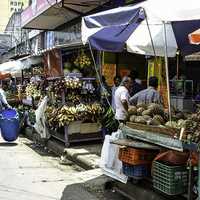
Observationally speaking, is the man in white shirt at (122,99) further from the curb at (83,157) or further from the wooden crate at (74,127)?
the wooden crate at (74,127)

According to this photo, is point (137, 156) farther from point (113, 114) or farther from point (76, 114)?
point (76, 114)

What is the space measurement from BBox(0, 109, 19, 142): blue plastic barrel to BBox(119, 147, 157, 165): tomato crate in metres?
7.45

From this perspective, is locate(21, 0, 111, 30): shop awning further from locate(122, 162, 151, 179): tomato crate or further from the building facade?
the building facade

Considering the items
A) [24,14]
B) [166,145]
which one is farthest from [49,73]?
[24,14]

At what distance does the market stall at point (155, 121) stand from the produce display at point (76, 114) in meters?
3.57

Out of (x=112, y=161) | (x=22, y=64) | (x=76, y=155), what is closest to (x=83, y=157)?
(x=76, y=155)

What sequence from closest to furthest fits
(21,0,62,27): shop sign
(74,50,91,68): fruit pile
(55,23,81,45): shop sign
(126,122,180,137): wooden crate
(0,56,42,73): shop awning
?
(126,122,180,137): wooden crate → (74,50,91,68): fruit pile → (0,56,42,73): shop awning → (21,0,62,27): shop sign → (55,23,81,45): shop sign

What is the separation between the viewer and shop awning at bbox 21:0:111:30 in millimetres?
16156

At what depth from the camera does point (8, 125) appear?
14062 mm

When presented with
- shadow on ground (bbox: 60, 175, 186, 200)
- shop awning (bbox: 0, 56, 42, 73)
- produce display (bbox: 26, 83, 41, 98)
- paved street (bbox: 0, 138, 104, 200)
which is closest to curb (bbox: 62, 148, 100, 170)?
paved street (bbox: 0, 138, 104, 200)

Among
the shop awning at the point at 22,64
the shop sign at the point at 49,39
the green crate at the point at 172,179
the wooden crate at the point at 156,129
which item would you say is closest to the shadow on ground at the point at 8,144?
the shop awning at the point at 22,64

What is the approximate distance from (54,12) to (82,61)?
6597 mm

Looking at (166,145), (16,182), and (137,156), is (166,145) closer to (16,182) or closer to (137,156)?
(137,156)

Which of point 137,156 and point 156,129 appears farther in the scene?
point 137,156
